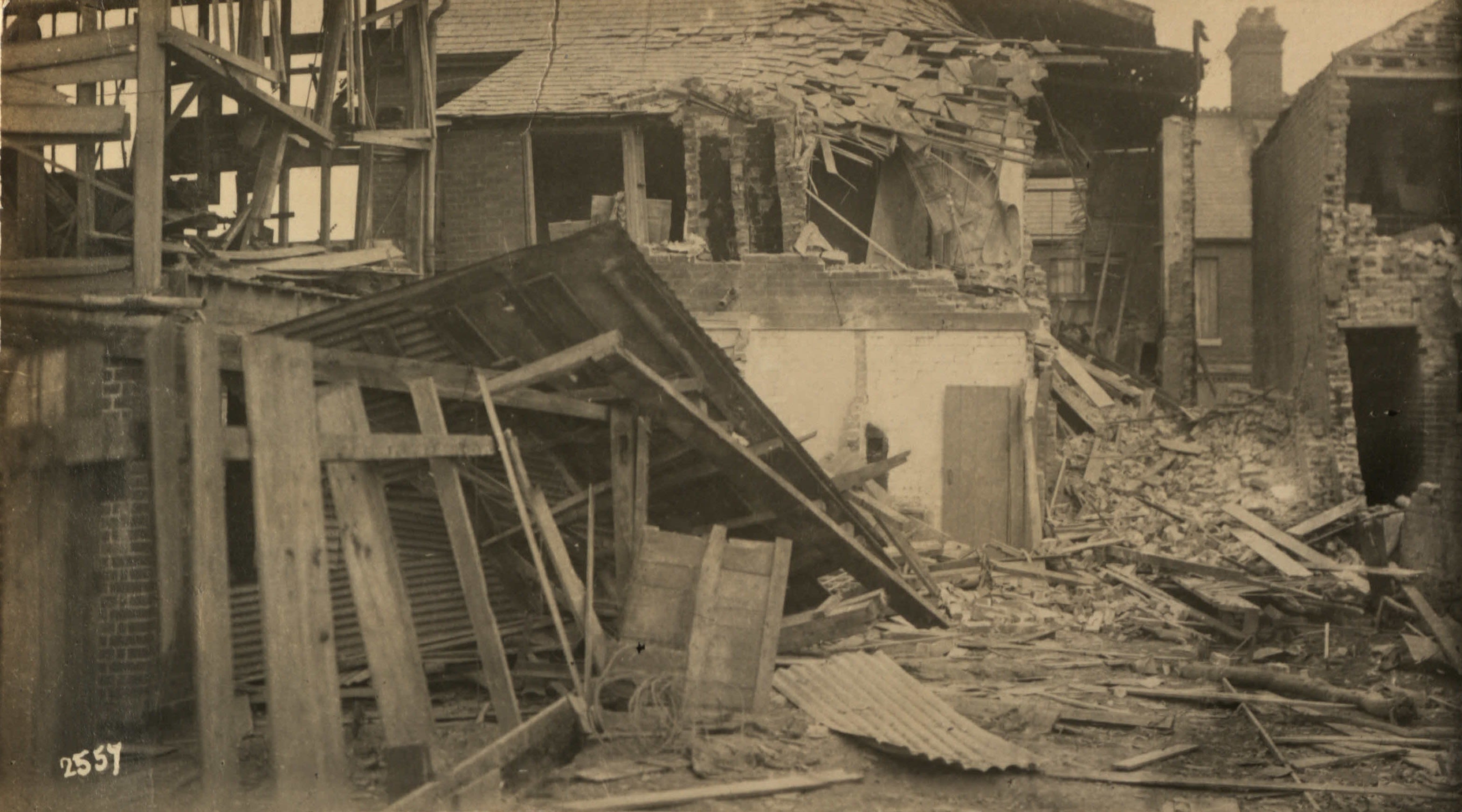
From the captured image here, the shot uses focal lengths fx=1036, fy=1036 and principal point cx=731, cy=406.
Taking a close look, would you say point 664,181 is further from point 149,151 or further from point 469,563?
point 469,563

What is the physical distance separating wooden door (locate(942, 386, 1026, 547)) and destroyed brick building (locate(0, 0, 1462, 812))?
0.18 feet

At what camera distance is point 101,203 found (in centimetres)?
815

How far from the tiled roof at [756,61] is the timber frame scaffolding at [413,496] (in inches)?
260

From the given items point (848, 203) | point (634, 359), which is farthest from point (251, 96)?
point (848, 203)

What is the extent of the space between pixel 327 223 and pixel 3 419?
4.98m

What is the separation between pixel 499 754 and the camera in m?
4.92

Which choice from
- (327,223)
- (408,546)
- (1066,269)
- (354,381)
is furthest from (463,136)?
(1066,269)

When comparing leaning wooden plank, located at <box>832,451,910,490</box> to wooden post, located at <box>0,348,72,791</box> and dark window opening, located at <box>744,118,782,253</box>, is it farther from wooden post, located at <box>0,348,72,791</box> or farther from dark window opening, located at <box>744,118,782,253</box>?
wooden post, located at <box>0,348,72,791</box>

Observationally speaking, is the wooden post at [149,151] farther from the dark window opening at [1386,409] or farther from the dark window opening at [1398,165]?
the dark window opening at [1398,165]

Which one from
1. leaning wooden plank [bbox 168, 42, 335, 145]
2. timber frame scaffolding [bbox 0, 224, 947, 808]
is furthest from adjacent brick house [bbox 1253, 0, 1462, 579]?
leaning wooden plank [bbox 168, 42, 335, 145]

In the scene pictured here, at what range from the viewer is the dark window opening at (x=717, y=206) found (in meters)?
13.0

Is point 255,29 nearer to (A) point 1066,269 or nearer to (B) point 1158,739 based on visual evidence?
(B) point 1158,739

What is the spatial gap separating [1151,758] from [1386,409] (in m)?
11.2

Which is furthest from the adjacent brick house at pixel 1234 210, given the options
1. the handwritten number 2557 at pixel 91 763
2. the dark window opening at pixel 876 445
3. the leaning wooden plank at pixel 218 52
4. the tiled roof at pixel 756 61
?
the handwritten number 2557 at pixel 91 763
